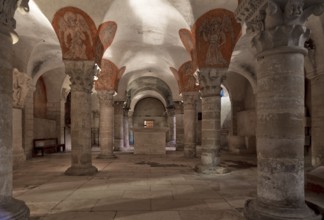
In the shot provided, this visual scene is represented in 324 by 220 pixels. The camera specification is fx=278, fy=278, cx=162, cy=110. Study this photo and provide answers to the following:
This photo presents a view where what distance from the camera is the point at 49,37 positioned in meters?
11.0

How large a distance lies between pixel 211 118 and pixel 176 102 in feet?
34.9

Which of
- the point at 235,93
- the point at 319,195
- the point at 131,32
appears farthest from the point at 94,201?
the point at 235,93

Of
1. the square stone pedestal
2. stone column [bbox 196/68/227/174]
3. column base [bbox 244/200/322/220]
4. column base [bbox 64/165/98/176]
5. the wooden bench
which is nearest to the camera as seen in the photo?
column base [bbox 244/200/322/220]

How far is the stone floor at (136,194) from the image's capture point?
184 inches

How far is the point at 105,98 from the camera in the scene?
1434 cm

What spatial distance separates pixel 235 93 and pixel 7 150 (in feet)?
54.5

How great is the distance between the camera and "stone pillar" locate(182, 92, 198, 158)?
46.6ft

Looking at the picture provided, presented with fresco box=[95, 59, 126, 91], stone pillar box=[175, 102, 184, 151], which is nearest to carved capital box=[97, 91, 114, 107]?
fresco box=[95, 59, 126, 91]

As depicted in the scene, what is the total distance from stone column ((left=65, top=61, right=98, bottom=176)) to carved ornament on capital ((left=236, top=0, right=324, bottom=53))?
20.1 feet

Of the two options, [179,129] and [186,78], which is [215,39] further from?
[179,129]

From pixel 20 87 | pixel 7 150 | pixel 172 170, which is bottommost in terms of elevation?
pixel 172 170

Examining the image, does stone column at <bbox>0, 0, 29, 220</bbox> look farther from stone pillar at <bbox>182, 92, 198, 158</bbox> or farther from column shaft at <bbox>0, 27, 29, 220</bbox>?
stone pillar at <bbox>182, 92, 198, 158</bbox>

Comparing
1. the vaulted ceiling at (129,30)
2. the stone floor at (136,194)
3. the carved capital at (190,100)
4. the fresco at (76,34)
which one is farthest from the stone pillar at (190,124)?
the fresco at (76,34)

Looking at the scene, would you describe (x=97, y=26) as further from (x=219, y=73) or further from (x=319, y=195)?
(x=319, y=195)
